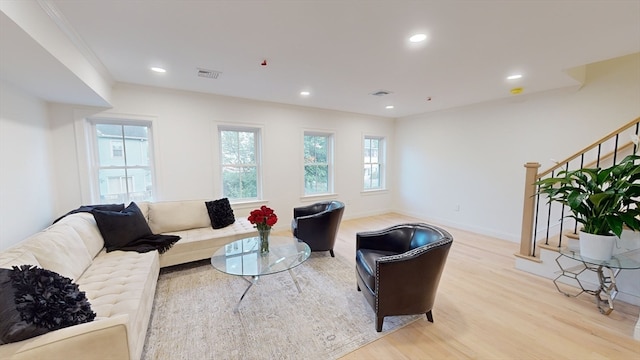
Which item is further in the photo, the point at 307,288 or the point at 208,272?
the point at 208,272

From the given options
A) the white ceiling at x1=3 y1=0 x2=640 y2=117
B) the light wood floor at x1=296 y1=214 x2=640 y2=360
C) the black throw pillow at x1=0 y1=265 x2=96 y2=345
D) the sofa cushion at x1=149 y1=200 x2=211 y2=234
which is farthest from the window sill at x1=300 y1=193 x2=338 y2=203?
the black throw pillow at x1=0 y1=265 x2=96 y2=345

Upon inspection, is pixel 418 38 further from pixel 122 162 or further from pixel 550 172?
pixel 122 162

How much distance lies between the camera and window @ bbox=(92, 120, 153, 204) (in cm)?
357

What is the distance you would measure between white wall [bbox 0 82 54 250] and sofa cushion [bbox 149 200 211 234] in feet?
3.44

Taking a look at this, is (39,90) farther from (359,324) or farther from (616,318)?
(616,318)

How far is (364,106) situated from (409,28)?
2.96 m

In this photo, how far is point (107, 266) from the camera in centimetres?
229

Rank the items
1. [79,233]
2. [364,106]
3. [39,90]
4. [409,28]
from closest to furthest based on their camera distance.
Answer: [409,28] → [79,233] → [39,90] → [364,106]

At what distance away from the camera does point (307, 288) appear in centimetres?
275

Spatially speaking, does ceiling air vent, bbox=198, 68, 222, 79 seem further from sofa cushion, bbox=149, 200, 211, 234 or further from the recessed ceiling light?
Result: the recessed ceiling light

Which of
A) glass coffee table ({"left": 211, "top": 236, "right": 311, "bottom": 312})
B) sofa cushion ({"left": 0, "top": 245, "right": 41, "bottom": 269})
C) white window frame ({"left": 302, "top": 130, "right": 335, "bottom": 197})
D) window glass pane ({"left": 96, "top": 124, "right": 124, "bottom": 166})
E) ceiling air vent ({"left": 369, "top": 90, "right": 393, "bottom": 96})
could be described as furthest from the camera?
white window frame ({"left": 302, "top": 130, "right": 335, "bottom": 197})

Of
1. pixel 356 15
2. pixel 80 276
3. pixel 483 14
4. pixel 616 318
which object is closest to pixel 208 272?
pixel 80 276

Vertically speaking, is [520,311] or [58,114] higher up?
[58,114]

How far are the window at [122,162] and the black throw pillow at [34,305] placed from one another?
268 cm
